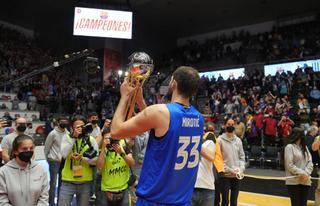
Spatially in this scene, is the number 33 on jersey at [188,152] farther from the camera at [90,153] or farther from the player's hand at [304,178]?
the player's hand at [304,178]

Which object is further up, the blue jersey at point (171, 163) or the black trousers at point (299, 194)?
the blue jersey at point (171, 163)

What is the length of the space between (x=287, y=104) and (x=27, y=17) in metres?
20.5

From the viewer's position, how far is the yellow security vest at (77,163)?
4.87 m

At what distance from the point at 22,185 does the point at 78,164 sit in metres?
1.52

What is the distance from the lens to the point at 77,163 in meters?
4.93

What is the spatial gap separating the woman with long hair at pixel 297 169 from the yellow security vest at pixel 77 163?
3222 millimetres

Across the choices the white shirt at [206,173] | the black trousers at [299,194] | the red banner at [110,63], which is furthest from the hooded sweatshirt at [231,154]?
the red banner at [110,63]

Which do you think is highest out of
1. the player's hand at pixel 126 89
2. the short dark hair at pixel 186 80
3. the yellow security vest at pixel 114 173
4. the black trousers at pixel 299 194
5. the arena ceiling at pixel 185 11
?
the arena ceiling at pixel 185 11

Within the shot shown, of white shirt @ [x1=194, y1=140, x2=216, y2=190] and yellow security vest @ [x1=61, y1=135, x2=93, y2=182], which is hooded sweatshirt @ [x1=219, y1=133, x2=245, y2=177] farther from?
yellow security vest @ [x1=61, y1=135, x2=93, y2=182]

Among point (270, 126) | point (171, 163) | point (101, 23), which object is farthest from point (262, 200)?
point (101, 23)

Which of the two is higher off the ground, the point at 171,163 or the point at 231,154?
the point at 171,163

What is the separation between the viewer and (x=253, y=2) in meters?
22.3

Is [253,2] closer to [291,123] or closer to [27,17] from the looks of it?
[291,123]

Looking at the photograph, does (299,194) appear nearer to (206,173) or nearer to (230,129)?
(230,129)
